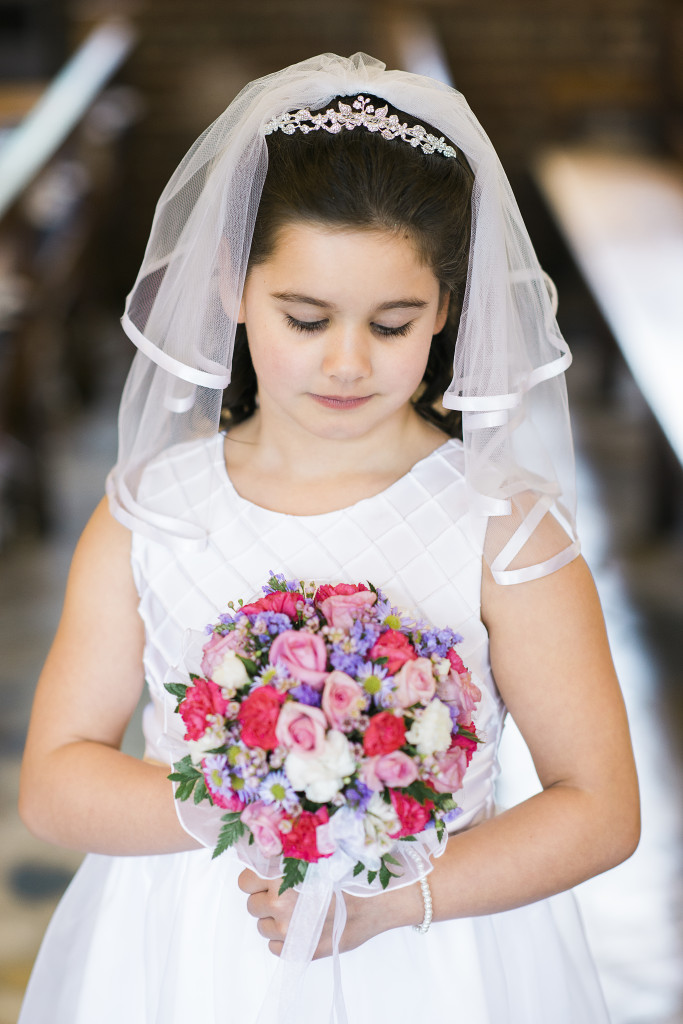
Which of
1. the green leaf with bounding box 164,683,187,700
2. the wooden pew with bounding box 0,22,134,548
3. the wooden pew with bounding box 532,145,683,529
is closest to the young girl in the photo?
the green leaf with bounding box 164,683,187,700

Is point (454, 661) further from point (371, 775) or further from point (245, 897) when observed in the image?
point (245, 897)

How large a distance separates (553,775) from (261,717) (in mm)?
480

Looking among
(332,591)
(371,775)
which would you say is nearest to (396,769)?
(371,775)

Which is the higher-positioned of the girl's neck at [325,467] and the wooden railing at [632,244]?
the wooden railing at [632,244]

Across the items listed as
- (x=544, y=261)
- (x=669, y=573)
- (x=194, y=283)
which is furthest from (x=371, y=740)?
(x=544, y=261)

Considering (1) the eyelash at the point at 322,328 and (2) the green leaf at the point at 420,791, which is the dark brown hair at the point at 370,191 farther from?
(2) the green leaf at the point at 420,791

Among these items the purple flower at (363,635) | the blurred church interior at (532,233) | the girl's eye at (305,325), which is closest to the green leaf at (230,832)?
the purple flower at (363,635)

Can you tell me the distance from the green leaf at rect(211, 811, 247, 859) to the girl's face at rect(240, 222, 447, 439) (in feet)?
1.63

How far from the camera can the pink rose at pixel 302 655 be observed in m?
1.16

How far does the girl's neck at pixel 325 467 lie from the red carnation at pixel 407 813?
518 mm

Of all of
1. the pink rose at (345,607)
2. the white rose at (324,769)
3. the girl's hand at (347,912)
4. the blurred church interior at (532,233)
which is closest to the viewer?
the white rose at (324,769)

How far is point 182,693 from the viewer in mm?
1287

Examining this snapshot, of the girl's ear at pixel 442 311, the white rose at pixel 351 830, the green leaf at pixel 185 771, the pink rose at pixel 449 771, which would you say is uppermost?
the girl's ear at pixel 442 311

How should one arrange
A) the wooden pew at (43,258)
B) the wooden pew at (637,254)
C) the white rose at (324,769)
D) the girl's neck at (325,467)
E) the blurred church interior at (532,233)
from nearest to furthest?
1. the white rose at (324,769)
2. the girl's neck at (325,467)
3. the blurred church interior at (532,233)
4. the wooden pew at (637,254)
5. the wooden pew at (43,258)
